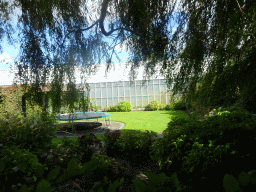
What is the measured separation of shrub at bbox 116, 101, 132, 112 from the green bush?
41.7 ft

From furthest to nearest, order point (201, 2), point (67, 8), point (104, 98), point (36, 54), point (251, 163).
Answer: point (104, 98)
point (36, 54)
point (67, 8)
point (201, 2)
point (251, 163)

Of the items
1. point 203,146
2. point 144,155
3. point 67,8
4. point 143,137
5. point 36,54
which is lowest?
point 144,155

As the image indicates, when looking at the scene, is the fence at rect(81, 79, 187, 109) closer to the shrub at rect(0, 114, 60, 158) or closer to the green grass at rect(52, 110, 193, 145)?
the green grass at rect(52, 110, 193, 145)

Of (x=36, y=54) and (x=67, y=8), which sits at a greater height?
(x=67, y=8)

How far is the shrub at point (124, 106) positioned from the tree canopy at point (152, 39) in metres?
12.4

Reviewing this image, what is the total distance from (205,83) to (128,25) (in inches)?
58.5

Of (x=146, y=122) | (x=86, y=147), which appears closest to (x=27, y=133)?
(x=86, y=147)

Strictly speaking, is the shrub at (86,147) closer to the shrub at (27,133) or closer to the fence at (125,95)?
the shrub at (27,133)

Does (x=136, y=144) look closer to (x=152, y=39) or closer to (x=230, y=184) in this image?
(x=152, y=39)

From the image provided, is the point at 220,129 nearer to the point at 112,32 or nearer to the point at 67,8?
the point at 112,32

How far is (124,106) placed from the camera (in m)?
15.3

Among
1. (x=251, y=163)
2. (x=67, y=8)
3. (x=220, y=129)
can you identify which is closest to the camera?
(x=251, y=163)

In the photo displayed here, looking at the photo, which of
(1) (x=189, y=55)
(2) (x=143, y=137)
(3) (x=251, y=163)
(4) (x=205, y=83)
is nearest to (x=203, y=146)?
(3) (x=251, y=163)

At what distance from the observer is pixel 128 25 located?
2359mm
